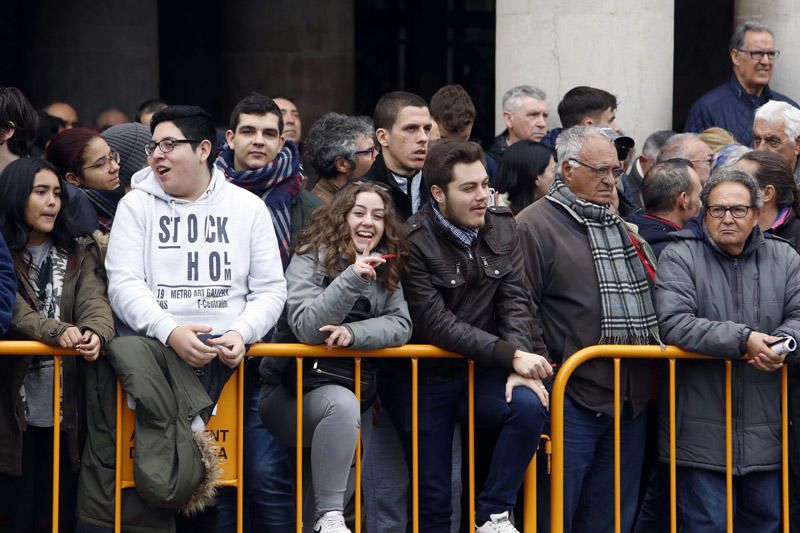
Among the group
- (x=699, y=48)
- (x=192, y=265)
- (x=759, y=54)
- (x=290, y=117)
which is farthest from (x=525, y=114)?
(x=699, y=48)

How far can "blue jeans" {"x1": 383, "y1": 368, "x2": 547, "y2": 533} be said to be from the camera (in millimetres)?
6609

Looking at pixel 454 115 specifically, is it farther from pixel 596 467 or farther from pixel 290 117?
pixel 596 467

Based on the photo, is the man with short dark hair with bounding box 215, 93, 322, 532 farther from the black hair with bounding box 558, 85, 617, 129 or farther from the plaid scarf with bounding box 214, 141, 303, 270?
the black hair with bounding box 558, 85, 617, 129

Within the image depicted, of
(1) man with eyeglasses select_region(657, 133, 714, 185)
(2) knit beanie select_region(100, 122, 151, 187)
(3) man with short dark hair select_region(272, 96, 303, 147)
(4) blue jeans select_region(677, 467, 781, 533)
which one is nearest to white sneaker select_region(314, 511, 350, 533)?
(4) blue jeans select_region(677, 467, 781, 533)

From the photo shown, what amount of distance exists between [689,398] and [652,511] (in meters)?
0.64

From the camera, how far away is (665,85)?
10.8 metres

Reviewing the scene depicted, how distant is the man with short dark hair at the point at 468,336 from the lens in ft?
21.7

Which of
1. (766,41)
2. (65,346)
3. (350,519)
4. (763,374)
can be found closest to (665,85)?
(766,41)

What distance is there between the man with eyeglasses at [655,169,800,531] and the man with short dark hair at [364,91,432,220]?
4.92 ft

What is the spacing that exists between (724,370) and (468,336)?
1.24 m

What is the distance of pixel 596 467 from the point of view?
282 inches

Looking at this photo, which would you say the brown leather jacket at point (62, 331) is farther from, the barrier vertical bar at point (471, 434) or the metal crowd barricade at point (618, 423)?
the metal crowd barricade at point (618, 423)

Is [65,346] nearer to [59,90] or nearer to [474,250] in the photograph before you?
[474,250]

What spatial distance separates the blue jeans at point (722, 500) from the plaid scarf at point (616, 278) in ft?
2.20
